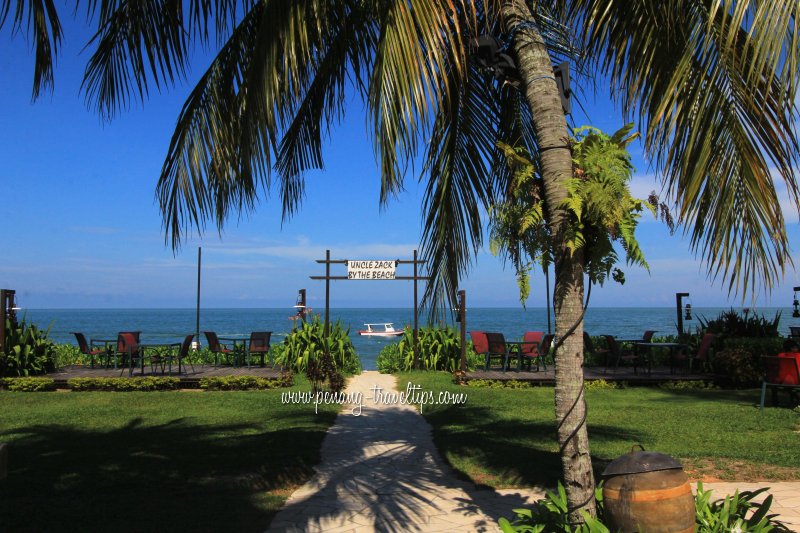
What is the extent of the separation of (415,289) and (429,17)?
38.4 feet

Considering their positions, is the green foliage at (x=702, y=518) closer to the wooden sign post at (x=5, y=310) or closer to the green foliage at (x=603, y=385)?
the green foliage at (x=603, y=385)

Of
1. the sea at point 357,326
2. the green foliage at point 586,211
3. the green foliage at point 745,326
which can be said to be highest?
the green foliage at point 586,211

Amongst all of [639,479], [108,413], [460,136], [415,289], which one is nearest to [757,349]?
[415,289]

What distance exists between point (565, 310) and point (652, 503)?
3.19 ft

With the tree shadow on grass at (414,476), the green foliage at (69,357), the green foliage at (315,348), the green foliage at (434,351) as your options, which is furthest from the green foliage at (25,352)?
the tree shadow on grass at (414,476)

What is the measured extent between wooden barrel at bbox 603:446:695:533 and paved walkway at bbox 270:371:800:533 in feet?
4.53

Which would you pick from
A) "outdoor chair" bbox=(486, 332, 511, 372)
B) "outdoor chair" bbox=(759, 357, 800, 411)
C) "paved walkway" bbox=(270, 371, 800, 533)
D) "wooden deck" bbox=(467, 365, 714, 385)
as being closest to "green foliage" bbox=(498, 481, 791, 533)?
"paved walkway" bbox=(270, 371, 800, 533)

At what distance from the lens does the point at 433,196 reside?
5.29 metres

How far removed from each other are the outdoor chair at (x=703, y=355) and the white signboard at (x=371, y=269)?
639 centimetres

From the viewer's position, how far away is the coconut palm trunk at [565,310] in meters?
3.07

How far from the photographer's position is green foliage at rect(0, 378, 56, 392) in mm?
11688

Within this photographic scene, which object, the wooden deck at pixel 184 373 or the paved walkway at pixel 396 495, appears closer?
the paved walkway at pixel 396 495

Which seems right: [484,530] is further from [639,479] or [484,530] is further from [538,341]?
[538,341]

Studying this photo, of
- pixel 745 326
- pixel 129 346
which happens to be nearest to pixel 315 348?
Answer: pixel 129 346
